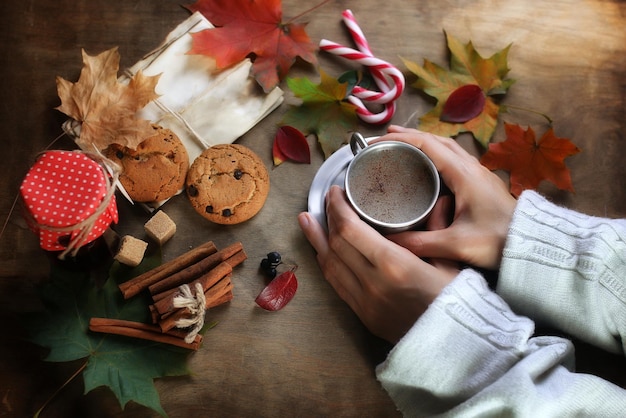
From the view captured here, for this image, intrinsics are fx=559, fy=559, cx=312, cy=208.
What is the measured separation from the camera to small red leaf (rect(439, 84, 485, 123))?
1169 millimetres

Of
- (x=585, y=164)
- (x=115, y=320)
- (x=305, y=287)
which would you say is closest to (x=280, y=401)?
(x=305, y=287)

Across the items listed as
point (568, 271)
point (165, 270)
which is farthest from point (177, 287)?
point (568, 271)

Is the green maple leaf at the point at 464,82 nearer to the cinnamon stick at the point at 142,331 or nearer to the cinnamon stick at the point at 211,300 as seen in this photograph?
the cinnamon stick at the point at 211,300

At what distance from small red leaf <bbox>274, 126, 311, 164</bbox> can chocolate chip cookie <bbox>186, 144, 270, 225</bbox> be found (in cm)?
8

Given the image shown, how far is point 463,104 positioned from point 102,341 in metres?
0.85

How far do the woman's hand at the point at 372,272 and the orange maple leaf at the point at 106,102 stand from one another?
0.38 meters

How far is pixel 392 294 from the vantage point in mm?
958

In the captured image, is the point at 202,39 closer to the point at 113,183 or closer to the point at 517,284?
the point at 113,183

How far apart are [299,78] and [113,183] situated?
0.49m

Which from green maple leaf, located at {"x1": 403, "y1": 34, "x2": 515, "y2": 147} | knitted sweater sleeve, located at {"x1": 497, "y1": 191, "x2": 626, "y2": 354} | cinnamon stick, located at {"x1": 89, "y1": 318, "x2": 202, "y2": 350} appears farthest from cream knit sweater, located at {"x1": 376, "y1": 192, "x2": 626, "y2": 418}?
cinnamon stick, located at {"x1": 89, "y1": 318, "x2": 202, "y2": 350}

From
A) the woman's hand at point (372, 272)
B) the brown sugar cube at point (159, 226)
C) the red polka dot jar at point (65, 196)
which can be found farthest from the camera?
the brown sugar cube at point (159, 226)

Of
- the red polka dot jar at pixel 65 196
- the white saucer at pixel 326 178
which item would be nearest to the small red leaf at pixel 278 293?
the white saucer at pixel 326 178

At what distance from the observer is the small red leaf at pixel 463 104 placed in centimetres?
117

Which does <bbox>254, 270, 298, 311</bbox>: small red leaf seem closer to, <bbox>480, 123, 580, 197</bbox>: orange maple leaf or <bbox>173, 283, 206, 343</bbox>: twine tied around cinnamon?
<bbox>173, 283, 206, 343</bbox>: twine tied around cinnamon
